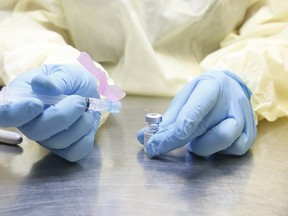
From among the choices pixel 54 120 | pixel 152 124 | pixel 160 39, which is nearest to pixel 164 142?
pixel 152 124

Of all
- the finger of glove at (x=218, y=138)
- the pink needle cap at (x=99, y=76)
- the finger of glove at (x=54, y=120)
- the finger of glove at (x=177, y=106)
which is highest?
the finger of glove at (x=54, y=120)

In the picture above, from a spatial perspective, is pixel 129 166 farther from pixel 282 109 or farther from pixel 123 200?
pixel 282 109

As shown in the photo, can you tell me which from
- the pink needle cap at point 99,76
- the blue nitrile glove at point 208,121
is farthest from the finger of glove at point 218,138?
the pink needle cap at point 99,76

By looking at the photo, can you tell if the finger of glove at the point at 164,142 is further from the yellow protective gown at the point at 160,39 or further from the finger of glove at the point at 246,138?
the yellow protective gown at the point at 160,39

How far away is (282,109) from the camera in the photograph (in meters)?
0.81

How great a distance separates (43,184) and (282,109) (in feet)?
1.51

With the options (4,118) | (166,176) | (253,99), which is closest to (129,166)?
(166,176)

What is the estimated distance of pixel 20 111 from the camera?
0.50 meters

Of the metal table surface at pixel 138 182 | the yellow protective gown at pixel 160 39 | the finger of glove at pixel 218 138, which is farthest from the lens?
the yellow protective gown at pixel 160 39

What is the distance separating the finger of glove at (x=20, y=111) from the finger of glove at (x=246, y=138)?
0.27 meters

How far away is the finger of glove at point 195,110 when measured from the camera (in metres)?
0.56

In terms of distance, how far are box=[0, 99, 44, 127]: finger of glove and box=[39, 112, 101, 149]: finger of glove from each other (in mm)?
51

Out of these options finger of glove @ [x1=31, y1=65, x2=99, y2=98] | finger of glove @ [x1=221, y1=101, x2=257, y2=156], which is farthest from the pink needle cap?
finger of glove @ [x1=221, y1=101, x2=257, y2=156]

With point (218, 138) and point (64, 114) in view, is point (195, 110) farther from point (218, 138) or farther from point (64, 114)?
point (64, 114)
